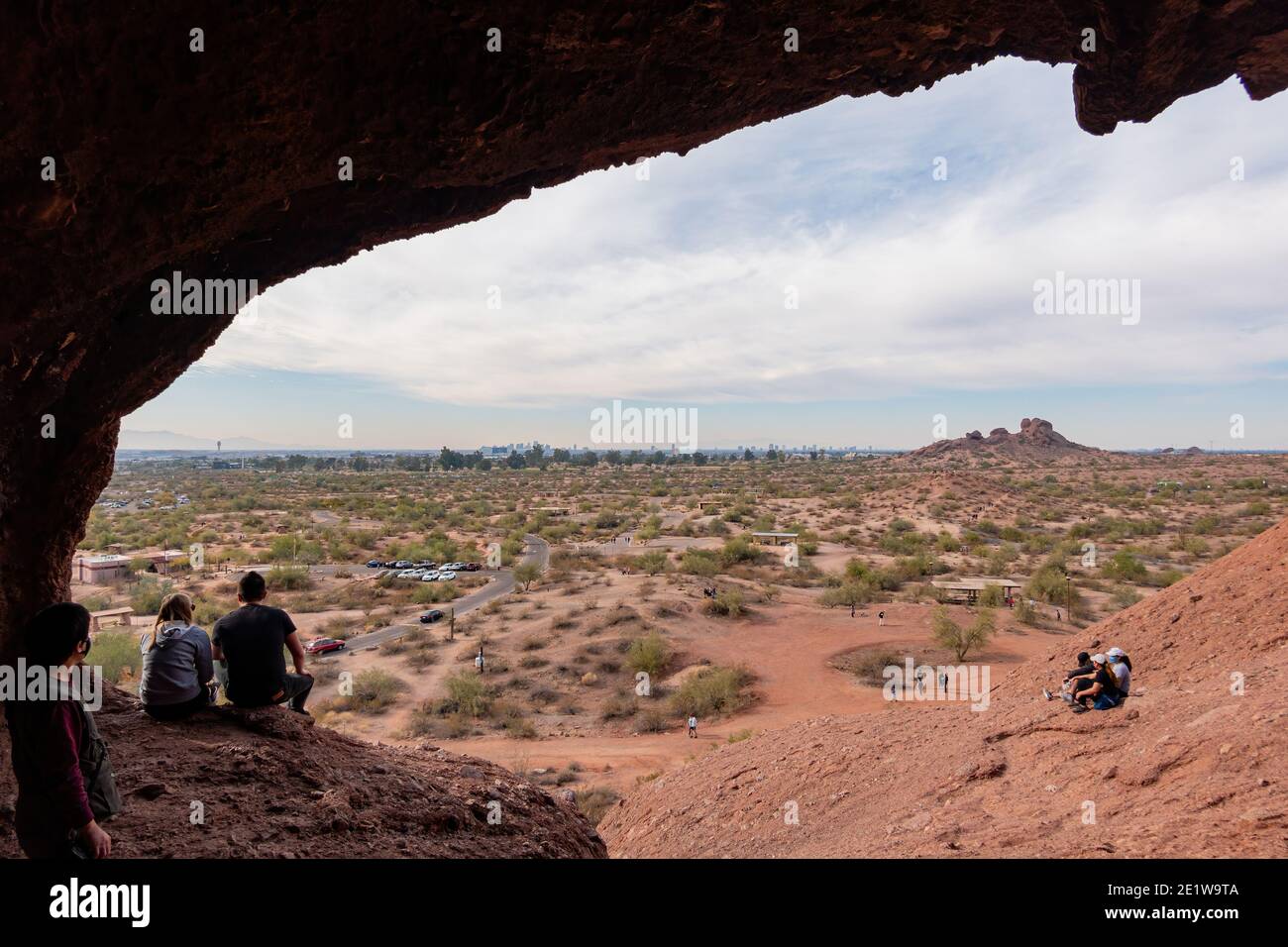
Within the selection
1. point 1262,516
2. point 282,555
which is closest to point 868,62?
point 282,555

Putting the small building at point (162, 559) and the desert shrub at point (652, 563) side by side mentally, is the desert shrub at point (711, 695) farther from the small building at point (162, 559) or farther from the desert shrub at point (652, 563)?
Result: the small building at point (162, 559)

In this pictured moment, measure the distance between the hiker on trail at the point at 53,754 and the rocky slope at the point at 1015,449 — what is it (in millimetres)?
117612

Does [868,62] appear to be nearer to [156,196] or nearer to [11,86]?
[156,196]

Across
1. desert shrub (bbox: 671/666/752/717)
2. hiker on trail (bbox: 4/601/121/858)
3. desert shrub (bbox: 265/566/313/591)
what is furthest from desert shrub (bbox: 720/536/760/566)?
hiker on trail (bbox: 4/601/121/858)

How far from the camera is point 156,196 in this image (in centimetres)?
353

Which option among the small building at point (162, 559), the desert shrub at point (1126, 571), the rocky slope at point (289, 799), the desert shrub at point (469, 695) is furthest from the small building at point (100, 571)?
the desert shrub at point (1126, 571)

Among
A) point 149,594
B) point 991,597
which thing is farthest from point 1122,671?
point 149,594

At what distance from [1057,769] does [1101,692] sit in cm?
145

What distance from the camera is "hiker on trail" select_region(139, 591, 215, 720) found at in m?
4.57

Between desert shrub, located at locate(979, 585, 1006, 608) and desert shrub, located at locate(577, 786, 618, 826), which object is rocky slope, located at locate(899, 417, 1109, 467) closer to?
desert shrub, located at locate(979, 585, 1006, 608)

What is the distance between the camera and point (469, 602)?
26094 millimetres

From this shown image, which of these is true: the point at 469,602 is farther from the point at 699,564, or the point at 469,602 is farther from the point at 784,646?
the point at 784,646

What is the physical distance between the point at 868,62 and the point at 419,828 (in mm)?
6786

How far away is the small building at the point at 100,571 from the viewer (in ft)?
92.7
